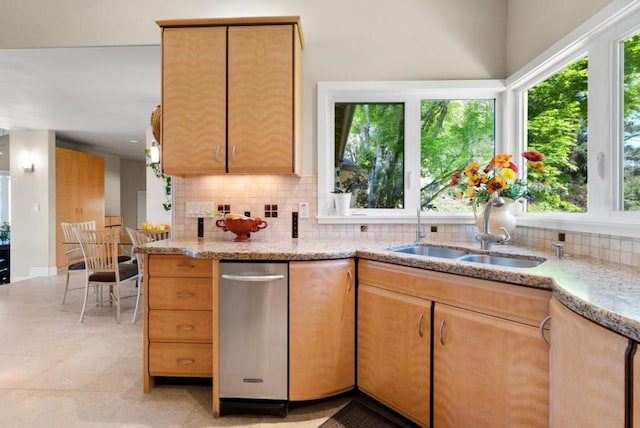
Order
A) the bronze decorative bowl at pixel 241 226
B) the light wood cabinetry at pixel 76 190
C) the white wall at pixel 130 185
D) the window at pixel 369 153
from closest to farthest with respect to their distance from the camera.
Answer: the bronze decorative bowl at pixel 241 226 < the window at pixel 369 153 < the light wood cabinetry at pixel 76 190 < the white wall at pixel 130 185

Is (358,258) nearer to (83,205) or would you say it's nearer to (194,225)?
(194,225)

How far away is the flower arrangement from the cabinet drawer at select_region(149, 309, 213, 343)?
173 centimetres

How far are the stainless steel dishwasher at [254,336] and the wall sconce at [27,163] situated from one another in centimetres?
609

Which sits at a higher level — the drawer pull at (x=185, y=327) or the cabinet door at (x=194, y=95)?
the cabinet door at (x=194, y=95)

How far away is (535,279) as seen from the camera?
1239 millimetres

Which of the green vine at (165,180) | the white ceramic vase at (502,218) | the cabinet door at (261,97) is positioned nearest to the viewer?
the white ceramic vase at (502,218)

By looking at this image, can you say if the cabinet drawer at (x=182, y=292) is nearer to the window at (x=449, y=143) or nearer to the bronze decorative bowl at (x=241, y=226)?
the bronze decorative bowl at (x=241, y=226)

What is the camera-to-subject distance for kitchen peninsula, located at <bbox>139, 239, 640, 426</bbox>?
0.86 m

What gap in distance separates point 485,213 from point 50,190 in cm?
693

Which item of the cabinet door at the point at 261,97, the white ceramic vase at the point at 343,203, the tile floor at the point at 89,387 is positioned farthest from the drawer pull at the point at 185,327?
the white ceramic vase at the point at 343,203

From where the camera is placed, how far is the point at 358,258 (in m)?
1.92

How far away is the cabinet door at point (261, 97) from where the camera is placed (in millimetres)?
2174

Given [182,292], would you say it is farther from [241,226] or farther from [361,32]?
[361,32]

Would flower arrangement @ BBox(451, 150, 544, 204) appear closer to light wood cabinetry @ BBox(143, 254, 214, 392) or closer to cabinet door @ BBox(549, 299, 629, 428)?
cabinet door @ BBox(549, 299, 629, 428)
